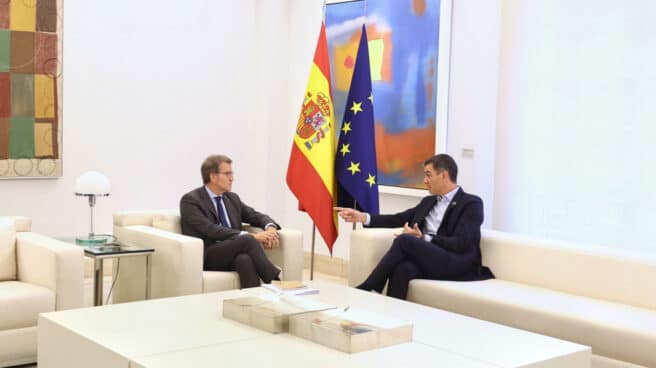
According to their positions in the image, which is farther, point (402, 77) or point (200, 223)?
point (402, 77)

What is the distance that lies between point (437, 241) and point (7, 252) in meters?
2.96

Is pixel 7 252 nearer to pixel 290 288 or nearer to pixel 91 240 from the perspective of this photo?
pixel 91 240

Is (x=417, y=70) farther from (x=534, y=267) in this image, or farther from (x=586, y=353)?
(x=586, y=353)

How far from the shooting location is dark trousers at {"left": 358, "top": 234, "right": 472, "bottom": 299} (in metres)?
5.80

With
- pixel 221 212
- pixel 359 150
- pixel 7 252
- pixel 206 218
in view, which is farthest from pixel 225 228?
pixel 7 252

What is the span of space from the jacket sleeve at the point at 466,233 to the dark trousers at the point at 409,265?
0.09m

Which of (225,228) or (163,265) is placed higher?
(225,228)

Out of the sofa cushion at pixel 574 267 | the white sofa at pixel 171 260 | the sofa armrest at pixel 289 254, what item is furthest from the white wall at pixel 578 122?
the white sofa at pixel 171 260

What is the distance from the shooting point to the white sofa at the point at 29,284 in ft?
15.9

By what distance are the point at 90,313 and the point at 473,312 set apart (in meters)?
2.49

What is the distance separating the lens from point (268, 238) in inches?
241

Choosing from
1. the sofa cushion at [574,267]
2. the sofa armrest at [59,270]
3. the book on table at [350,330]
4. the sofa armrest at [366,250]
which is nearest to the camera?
the book on table at [350,330]

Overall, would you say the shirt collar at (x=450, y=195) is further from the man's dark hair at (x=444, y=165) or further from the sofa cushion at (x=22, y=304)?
the sofa cushion at (x=22, y=304)

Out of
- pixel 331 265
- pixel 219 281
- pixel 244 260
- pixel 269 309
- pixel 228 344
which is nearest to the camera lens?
pixel 228 344
